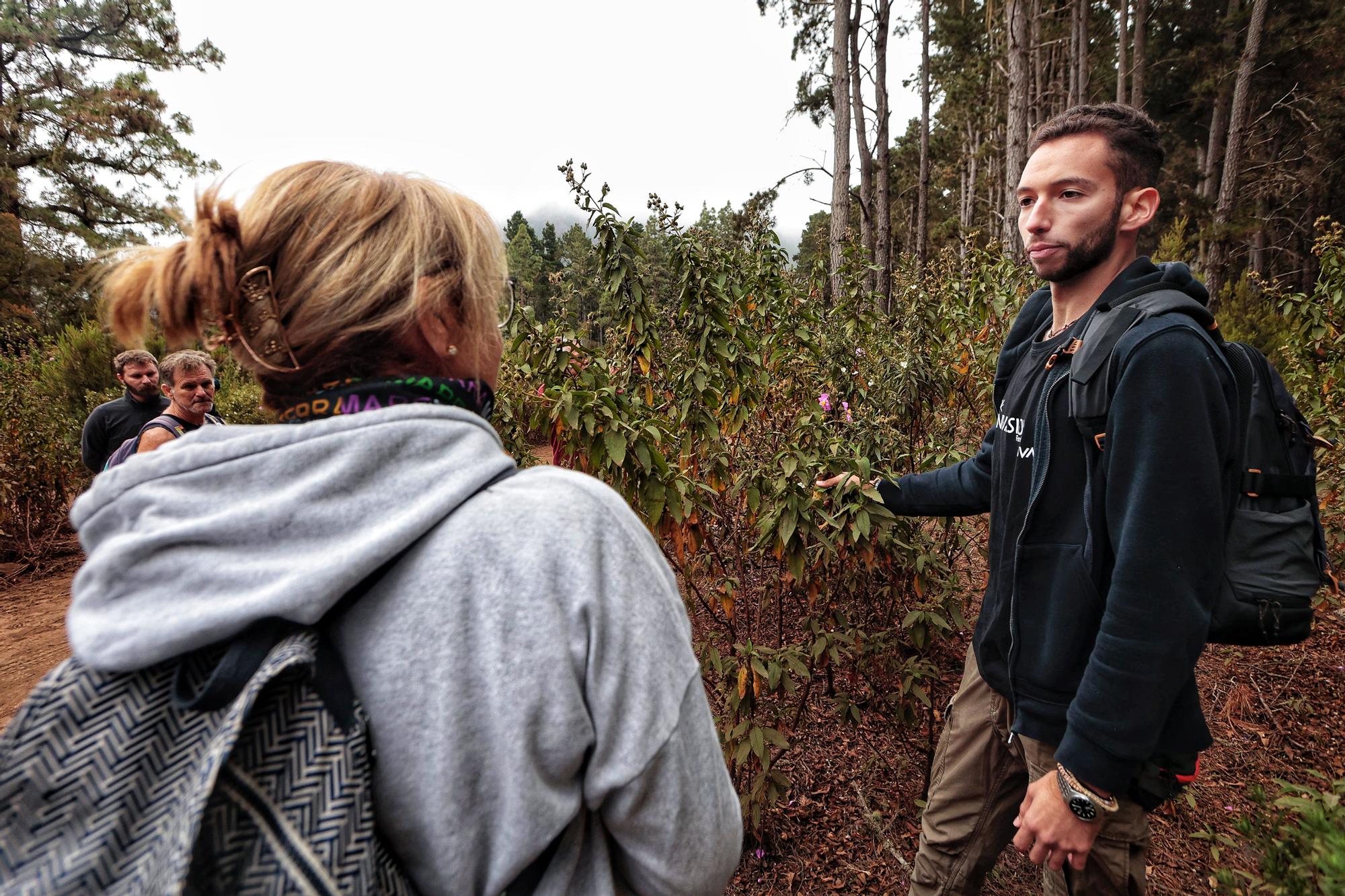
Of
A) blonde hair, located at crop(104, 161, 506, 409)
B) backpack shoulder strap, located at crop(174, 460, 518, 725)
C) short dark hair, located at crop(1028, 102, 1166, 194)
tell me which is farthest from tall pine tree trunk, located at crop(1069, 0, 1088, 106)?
backpack shoulder strap, located at crop(174, 460, 518, 725)

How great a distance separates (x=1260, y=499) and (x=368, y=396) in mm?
1612

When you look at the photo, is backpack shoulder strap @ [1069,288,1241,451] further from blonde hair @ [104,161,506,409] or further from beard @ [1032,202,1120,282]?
blonde hair @ [104,161,506,409]

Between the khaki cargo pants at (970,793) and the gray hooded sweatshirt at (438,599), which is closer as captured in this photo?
the gray hooded sweatshirt at (438,599)

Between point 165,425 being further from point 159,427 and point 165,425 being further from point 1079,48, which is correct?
point 1079,48

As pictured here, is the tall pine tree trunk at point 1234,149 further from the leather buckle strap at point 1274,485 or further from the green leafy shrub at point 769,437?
the leather buckle strap at point 1274,485

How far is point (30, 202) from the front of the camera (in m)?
16.6

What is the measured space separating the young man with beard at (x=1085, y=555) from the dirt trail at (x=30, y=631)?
5.46 metres

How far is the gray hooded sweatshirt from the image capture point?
2.13ft

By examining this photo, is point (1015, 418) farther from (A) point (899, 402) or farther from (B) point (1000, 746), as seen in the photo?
(A) point (899, 402)

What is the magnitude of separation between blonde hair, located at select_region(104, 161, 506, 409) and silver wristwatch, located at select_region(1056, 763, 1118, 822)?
143 cm

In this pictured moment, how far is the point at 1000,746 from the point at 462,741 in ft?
5.20

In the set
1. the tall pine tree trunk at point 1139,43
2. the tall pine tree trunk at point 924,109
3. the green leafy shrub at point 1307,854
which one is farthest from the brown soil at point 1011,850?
the tall pine tree trunk at point 1139,43

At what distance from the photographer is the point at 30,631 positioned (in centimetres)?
533

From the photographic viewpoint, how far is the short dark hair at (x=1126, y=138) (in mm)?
1547
